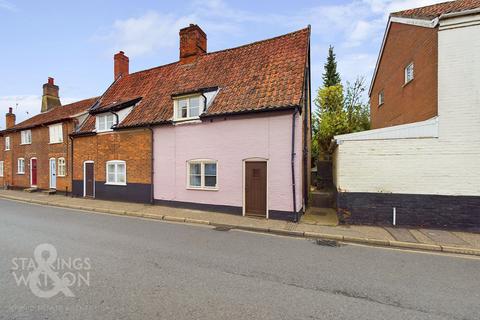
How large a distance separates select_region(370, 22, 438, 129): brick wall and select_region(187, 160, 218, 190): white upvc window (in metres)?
8.64

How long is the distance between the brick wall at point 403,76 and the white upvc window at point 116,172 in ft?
47.2

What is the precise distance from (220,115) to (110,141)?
304 inches

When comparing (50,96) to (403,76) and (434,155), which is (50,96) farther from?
(434,155)

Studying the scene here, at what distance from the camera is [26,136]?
71.2ft

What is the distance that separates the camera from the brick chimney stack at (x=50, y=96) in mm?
25594

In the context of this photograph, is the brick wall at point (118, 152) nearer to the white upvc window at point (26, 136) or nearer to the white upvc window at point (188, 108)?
the white upvc window at point (188, 108)

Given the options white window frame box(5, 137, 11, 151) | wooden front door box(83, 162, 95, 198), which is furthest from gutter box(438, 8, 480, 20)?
white window frame box(5, 137, 11, 151)

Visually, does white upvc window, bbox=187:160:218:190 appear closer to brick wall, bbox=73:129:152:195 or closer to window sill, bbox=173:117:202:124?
window sill, bbox=173:117:202:124

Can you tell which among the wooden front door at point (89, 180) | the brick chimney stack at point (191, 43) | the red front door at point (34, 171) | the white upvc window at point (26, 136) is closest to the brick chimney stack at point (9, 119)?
the white upvc window at point (26, 136)

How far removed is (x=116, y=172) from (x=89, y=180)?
8.63 feet

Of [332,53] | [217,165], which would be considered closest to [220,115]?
[217,165]

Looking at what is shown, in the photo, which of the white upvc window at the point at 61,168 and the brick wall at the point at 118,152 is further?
the white upvc window at the point at 61,168

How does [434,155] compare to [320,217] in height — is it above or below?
above

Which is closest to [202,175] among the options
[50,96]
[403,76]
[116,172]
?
[116,172]
